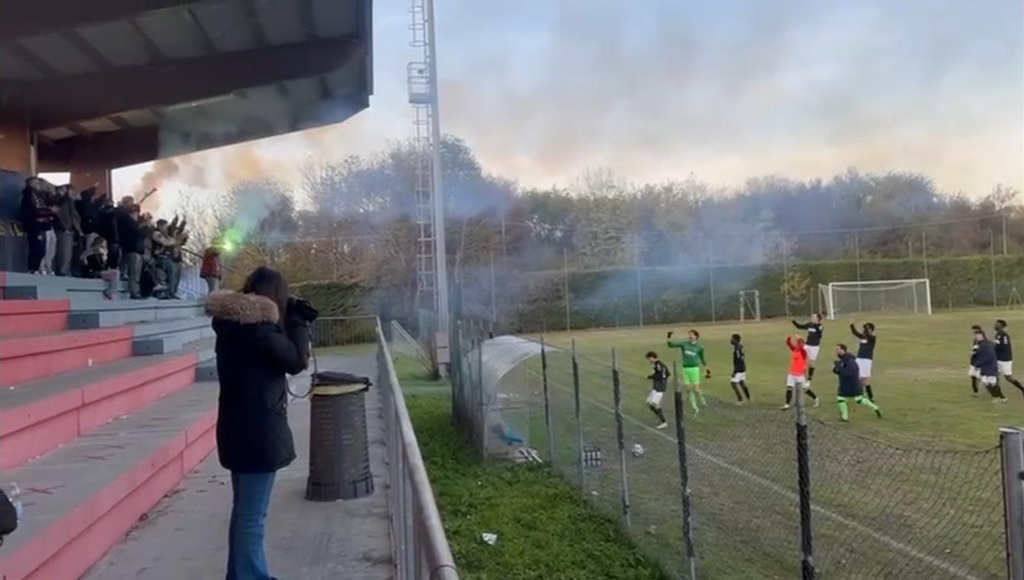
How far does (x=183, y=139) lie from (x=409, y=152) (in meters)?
19.6

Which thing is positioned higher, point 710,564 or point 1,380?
point 1,380

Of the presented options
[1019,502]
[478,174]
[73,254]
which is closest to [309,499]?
[1019,502]

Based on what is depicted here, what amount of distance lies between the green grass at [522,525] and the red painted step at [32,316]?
407 cm

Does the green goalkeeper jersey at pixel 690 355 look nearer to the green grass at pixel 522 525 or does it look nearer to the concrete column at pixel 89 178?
the green grass at pixel 522 525

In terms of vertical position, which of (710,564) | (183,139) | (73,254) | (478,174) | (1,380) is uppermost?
(478,174)

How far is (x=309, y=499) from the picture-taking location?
19.1ft

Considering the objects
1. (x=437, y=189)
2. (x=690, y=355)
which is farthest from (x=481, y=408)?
(x=437, y=189)

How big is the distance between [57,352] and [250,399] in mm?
4068

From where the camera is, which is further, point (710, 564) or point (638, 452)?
point (638, 452)

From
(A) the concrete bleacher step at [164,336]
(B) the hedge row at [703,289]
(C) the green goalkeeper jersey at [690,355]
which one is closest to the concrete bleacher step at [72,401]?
(A) the concrete bleacher step at [164,336]

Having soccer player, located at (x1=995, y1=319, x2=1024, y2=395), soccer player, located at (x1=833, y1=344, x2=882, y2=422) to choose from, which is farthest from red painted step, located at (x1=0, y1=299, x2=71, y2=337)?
soccer player, located at (x1=995, y1=319, x2=1024, y2=395)

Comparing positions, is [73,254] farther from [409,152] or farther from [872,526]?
[409,152]

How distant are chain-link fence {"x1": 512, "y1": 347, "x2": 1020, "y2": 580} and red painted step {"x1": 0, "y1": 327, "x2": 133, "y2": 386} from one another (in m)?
4.64

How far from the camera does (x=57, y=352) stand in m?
6.98
